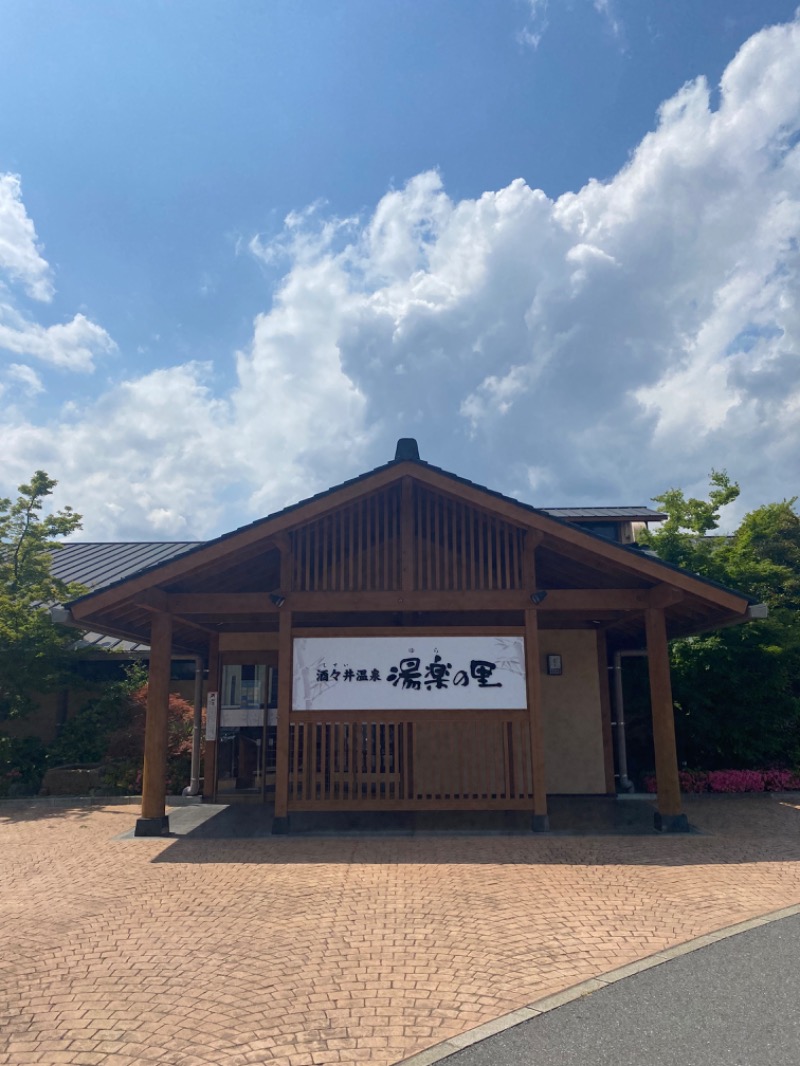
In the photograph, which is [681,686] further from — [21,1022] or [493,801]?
[21,1022]

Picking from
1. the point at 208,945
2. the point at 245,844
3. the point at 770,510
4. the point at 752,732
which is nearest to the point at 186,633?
the point at 245,844

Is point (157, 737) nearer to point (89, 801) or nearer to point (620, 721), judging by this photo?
point (89, 801)

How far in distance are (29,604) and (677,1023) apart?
14312mm

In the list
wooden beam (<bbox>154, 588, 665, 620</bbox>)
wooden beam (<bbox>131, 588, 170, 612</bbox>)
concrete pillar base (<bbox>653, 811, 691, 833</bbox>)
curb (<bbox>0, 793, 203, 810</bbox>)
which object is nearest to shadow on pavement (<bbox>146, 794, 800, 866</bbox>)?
concrete pillar base (<bbox>653, 811, 691, 833</bbox>)

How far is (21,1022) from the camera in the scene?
4617 millimetres

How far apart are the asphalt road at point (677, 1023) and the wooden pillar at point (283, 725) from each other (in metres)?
6.07

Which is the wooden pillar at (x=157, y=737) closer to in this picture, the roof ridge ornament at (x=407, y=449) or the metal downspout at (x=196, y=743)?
the metal downspout at (x=196, y=743)

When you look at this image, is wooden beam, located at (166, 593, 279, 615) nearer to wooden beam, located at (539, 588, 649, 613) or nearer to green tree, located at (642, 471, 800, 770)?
wooden beam, located at (539, 588, 649, 613)

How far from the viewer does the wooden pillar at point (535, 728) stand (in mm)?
10203

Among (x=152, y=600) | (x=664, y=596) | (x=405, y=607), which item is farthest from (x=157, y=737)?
(x=664, y=596)

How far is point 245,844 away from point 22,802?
6.42 meters

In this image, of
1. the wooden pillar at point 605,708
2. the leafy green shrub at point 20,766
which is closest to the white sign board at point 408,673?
the wooden pillar at point 605,708

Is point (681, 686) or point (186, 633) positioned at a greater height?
point (186, 633)

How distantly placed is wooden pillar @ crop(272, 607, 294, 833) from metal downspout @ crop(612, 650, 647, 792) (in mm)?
6934
